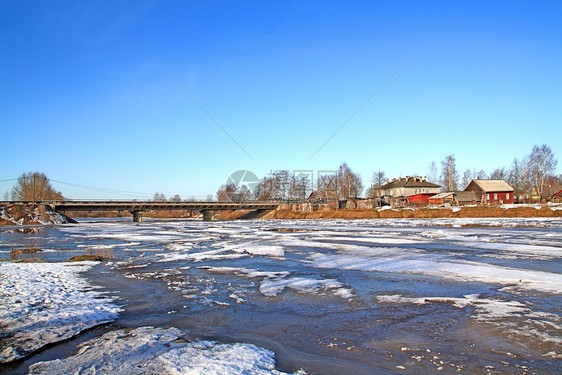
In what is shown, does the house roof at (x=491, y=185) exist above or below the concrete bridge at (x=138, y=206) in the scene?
above

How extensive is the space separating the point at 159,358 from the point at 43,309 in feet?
13.1

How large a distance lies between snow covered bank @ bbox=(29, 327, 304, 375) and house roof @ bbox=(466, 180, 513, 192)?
80.9 metres

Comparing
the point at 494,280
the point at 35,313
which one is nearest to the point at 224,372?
the point at 35,313

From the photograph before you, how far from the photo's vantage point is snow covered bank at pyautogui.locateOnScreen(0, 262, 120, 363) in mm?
5648

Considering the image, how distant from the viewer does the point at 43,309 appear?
7.28m

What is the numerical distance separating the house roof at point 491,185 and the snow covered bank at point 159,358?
80.9 meters

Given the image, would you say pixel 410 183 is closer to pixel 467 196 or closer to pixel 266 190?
pixel 467 196

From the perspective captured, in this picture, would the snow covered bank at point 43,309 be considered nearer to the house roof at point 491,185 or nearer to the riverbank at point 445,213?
the riverbank at point 445,213

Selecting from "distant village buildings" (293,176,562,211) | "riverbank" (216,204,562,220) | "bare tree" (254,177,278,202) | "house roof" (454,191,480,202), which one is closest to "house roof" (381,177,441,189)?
"distant village buildings" (293,176,562,211)

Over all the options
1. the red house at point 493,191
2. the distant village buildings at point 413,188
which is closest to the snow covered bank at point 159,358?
the red house at point 493,191

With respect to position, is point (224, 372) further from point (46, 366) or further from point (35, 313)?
point (35, 313)

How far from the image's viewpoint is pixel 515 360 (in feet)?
15.5

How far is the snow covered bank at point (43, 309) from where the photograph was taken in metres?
5.65

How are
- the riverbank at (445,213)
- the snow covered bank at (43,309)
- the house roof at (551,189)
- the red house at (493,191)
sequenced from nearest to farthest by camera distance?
the snow covered bank at (43,309) < the riverbank at (445,213) < the red house at (493,191) < the house roof at (551,189)
